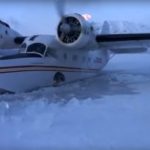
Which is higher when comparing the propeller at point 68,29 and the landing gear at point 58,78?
the propeller at point 68,29

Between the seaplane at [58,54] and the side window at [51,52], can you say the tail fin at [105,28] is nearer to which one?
the seaplane at [58,54]

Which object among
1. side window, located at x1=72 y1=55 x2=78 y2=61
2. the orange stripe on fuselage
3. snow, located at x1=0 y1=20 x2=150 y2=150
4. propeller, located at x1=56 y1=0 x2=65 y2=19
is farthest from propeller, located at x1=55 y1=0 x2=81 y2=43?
snow, located at x1=0 y1=20 x2=150 y2=150

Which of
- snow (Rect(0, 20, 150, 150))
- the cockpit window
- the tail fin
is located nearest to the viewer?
snow (Rect(0, 20, 150, 150))

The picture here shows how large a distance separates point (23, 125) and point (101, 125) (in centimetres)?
92

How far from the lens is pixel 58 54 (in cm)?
1091

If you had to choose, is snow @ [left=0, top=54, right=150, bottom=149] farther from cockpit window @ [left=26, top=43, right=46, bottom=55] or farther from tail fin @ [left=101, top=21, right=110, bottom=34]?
tail fin @ [left=101, top=21, right=110, bottom=34]

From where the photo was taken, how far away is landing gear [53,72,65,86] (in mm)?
10404

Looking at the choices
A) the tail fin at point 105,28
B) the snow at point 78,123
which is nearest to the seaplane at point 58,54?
the tail fin at point 105,28

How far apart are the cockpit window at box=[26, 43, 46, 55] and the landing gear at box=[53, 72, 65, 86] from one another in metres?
0.72

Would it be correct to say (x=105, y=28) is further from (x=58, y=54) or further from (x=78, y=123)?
(x=78, y=123)

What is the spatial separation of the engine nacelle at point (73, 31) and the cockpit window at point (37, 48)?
1.64 feet

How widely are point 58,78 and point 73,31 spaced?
133cm

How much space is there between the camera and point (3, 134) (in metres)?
4.17

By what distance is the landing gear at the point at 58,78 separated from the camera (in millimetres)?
10404
